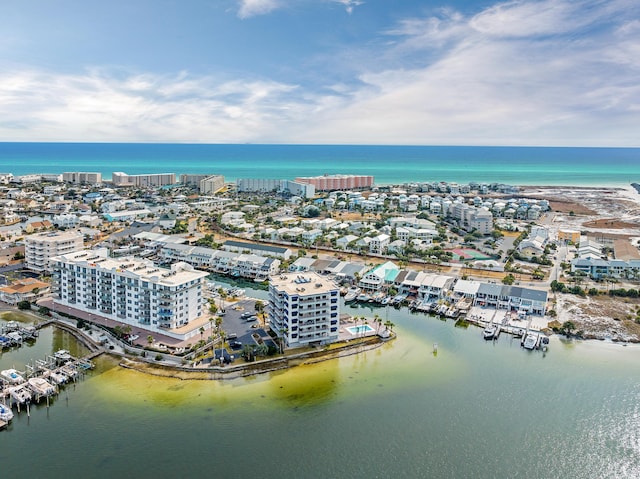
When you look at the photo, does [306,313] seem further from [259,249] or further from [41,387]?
→ [259,249]

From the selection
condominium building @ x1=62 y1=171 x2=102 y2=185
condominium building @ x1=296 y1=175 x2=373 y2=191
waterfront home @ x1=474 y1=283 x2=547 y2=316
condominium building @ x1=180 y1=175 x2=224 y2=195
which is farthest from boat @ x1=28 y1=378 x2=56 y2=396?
condominium building @ x1=62 y1=171 x2=102 y2=185

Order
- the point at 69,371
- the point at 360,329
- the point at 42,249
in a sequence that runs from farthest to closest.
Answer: the point at 42,249
the point at 360,329
the point at 69,371

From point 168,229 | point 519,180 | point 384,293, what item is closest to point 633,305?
point 384,293

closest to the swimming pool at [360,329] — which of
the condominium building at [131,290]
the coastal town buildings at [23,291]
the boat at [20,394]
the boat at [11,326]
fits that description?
the condominium building at [131,290]

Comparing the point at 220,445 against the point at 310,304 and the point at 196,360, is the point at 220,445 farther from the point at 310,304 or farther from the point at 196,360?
the point at 310,304

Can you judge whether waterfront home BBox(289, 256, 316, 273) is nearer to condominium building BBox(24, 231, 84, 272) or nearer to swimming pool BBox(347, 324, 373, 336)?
swimming pool BBox(347, 324, 373, 336)

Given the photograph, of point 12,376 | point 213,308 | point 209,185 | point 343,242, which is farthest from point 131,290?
point 209,185
